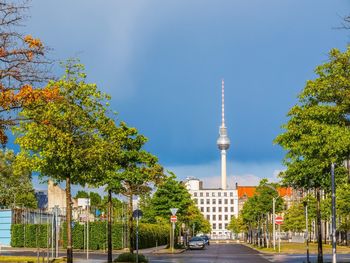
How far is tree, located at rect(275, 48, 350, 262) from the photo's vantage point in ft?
93.8

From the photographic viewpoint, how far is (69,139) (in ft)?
107

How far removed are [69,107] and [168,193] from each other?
47412mm

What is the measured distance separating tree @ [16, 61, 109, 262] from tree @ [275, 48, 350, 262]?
922 centimetres

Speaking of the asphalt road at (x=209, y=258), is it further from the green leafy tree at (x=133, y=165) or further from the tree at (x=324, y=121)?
the tree at (x=324, y=121)

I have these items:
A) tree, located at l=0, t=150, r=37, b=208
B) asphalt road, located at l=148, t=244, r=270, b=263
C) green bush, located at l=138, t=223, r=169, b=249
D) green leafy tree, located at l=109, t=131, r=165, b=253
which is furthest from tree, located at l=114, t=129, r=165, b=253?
tree, located at l=0, t=150, r=37, b=208

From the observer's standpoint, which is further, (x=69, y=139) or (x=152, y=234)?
(x=152, y=234)

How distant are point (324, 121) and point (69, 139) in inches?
449

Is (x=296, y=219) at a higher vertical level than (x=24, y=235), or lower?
higher

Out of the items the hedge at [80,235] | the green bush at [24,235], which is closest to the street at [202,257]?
the hedge at [80,235]

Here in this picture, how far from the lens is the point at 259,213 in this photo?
98.8 m

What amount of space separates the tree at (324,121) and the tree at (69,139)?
9216mm

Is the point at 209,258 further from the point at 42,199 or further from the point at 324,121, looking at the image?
the point at 42,199

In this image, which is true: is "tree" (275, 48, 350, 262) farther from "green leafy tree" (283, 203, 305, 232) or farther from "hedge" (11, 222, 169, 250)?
"green leafy tree" (283, 203, 305, 232)

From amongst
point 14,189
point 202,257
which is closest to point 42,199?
point 14,189
